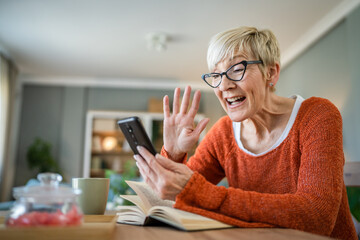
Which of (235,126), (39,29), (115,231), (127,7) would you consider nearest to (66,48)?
(39,29)

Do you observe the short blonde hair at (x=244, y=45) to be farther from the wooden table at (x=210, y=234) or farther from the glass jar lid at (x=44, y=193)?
the glass jar lid at (x=44, y=193)

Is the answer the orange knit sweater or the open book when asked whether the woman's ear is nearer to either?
the orange knit sweater

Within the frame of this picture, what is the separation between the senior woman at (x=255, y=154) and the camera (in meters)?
0.76

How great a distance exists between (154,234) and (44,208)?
23 centimetres

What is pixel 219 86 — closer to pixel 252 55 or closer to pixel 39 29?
pixel 252 55

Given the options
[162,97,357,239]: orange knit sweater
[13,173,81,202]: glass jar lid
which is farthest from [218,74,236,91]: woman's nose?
[13,173,81,202]: glass jar lid

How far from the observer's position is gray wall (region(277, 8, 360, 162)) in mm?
3029

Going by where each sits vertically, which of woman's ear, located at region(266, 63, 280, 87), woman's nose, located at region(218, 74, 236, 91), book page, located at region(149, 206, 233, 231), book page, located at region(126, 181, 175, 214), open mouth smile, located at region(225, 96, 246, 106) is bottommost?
book page, located at region(149, 206, 233, 231)

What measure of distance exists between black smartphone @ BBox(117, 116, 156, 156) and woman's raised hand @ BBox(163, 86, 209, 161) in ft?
0.75

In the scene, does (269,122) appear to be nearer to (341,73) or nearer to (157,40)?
(341,73)

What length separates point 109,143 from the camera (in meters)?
5.88

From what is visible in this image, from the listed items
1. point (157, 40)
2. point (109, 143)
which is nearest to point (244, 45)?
point (157, 40)

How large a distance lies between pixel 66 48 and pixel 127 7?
63.9 inches

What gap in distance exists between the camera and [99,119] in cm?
585
